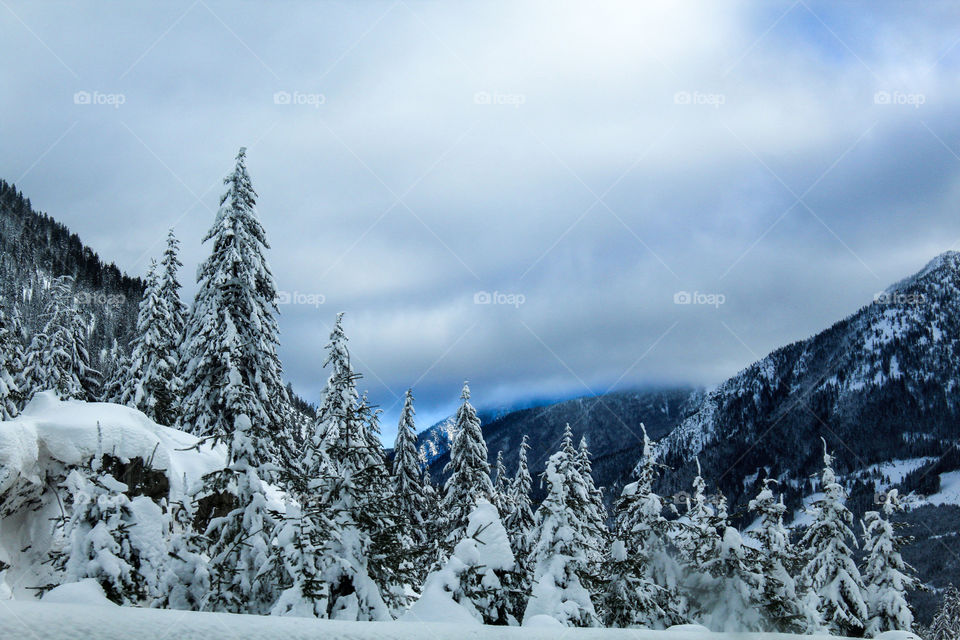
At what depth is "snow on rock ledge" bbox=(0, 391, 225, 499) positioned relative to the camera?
40.7 feet

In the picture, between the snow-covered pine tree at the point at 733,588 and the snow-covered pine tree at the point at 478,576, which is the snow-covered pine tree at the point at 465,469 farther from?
the snow-covered pine tree at the point at 733,588

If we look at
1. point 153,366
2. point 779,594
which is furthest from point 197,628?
point 153,366

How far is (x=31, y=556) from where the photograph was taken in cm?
1296

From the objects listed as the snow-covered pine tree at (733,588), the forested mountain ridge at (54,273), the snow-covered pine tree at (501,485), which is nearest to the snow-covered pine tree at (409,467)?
the snow-covered pine tree at (501,485)

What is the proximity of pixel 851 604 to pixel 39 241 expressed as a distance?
19415 cm

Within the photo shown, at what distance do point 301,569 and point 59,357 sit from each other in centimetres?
3539

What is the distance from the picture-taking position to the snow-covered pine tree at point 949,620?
92.0 ft

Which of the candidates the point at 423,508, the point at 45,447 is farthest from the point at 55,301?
the point at 45,447

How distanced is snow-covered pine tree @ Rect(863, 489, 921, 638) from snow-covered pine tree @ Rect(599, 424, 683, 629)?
9.51 m

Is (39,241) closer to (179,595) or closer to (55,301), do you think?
(55,301)

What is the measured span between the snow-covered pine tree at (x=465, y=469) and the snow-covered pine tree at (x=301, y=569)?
17.8 meters

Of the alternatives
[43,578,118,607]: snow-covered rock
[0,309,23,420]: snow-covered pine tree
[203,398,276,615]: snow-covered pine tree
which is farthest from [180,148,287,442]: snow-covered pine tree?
[0,309,23,420]: snow-covered pine tree

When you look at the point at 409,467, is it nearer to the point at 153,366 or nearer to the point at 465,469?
the point at 465,469

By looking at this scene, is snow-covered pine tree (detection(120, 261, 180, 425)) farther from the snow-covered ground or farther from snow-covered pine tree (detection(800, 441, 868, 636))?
snow-covered pine tree (detection(800, 441, 868, 636))
